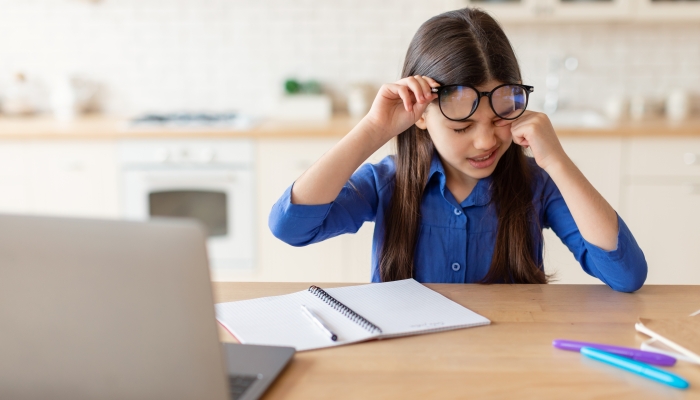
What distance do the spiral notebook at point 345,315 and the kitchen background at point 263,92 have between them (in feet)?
5.95

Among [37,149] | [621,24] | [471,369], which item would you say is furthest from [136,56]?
[471,369]

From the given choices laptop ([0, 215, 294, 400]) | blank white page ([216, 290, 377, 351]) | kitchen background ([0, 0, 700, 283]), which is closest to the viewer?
laptop ([0, 215, 294, 400])

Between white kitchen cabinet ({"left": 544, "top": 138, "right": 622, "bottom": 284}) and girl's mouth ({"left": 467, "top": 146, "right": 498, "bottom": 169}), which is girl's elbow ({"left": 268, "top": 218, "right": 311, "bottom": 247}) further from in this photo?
white kitchen cabinet ({"left": 544, "top": 138, "right": 622, "bottom": 284})

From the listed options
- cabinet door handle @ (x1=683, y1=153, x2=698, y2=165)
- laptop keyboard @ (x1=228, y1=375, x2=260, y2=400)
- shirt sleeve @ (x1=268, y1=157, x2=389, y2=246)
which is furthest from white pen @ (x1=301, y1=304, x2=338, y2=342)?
cabinet door handle @ (x1=683, y1=153, x2=698, y2=165)

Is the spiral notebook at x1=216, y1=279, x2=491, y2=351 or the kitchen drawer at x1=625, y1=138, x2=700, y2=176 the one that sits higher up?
the kitchen drawer at x1=625, y1=138, x2=700, y2=176

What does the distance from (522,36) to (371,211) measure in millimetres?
2298

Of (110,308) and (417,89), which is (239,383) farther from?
(417,89)

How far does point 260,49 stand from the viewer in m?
3.68

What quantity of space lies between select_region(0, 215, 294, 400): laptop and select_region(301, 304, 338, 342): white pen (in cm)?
36

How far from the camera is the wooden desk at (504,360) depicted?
90 cm

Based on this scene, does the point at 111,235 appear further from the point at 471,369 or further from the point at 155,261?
the point at 471,369

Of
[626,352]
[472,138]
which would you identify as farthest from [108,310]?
[472,138]

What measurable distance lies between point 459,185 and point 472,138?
24 centimetres

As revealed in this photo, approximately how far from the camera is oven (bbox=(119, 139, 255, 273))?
10.1 feet
